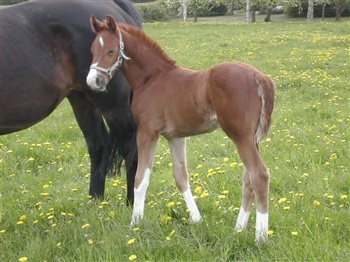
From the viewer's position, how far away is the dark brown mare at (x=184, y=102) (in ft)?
10.6

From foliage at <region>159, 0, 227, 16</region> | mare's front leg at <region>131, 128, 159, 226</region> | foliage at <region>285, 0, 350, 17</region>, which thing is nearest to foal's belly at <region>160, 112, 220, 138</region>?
mare's front leg at <region>131, 128, 159, 226</region>

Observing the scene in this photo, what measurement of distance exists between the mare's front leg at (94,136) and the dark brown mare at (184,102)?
1122 millimetres

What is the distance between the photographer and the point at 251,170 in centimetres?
325

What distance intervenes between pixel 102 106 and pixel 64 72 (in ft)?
1.55

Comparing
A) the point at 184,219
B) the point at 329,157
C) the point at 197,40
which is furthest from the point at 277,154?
the point at 197,40

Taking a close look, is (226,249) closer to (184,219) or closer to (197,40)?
(184,219)

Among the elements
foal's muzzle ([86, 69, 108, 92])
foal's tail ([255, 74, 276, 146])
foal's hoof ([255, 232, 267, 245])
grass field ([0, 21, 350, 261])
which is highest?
foal's muzzle ([86, 69, 108, 92])

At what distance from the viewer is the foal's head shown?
3.52m

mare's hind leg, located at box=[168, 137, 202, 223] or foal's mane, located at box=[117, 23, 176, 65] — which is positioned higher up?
foal's mane, located at box=[117, 23, 176, 65]

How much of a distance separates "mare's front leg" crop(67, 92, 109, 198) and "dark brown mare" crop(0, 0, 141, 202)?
16mm

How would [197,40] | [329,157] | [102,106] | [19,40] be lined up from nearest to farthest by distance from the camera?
[19,40], [102,106], [329,157], [197,40]

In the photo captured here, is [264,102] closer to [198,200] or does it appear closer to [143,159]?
[143,159]

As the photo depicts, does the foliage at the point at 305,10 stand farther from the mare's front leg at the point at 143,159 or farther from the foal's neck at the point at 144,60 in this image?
the mare's front leg at the point at 143,159

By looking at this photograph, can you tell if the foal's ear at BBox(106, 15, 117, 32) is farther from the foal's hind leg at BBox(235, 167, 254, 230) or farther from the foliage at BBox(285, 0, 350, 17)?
the foliage at BBox(285, 0, 350, 17)
